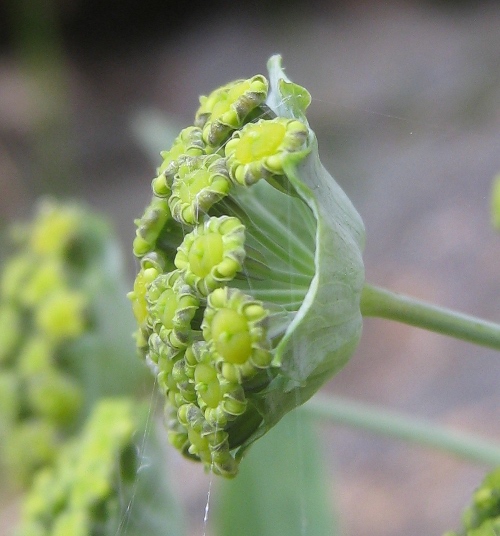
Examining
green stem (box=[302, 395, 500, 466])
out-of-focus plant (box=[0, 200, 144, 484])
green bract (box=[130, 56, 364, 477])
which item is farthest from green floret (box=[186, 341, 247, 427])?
out-of-focus plant (box=[0, 200, 144, 484])

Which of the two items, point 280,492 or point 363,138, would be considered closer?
point 280,492

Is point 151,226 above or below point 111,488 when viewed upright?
above

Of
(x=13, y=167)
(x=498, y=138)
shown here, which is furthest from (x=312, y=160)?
(x=13, y=167)

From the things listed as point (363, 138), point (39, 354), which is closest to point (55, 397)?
point (39, 354)

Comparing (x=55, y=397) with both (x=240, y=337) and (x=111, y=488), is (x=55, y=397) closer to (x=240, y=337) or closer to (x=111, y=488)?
(x=111, y=488)

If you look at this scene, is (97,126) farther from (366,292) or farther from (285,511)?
(366,292)

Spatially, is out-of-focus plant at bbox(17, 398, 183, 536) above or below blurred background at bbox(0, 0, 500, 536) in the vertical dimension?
above

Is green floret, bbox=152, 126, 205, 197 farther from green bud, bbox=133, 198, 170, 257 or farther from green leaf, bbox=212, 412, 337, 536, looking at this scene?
green leaf, bbox=212, 412, 337, 536
